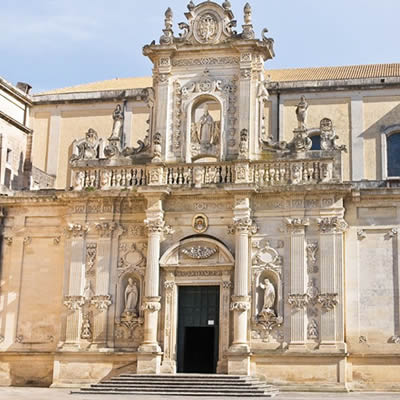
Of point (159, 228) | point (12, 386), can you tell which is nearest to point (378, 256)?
point (159, 228)

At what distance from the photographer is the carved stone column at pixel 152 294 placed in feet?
93.5

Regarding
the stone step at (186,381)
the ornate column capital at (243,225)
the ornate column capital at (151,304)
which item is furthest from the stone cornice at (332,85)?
the stone step at (186,381)

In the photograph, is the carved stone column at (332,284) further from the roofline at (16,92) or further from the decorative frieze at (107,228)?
the roofline at (16,92)

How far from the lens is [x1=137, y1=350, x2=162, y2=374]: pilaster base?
93.1 ft

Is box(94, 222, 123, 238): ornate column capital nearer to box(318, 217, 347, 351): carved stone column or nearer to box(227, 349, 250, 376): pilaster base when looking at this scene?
box(227, 349, 250, 376): pilaster base

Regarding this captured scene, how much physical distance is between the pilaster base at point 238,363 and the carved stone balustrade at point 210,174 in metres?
5.65

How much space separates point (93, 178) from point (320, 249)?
8.40 m

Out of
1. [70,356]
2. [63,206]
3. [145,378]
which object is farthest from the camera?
[63,206]

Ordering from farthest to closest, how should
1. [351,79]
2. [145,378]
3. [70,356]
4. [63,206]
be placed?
[351,79] → [63,206] → [70,356] → [145,378]

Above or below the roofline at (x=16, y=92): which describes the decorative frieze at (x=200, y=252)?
below

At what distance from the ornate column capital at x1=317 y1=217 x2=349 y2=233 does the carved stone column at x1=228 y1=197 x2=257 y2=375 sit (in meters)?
2.23

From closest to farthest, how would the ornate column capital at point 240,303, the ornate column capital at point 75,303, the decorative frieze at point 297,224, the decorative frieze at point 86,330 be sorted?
the ornate column capital at point 240,303 < the decorative frieze at point 297,224 < the decorative frieze at point 86,330 < the ornate column capital at point 75,303

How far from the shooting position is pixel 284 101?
37844 millimetres

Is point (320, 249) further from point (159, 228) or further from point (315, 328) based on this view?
point (159, 228)
